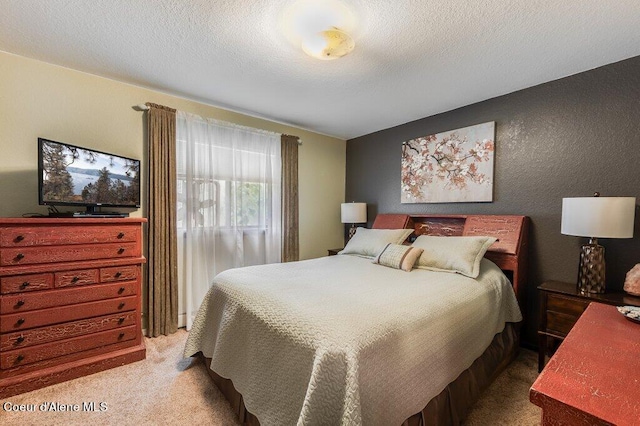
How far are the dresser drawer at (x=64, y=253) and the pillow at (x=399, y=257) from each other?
2.15m

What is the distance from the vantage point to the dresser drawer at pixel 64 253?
1.76 metres

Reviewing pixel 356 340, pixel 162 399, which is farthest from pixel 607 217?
pixel 162 399

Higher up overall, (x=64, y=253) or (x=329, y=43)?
(x=329, y=43)

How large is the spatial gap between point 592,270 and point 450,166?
154cm

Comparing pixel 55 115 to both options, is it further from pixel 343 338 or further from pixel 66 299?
pixel 343 338

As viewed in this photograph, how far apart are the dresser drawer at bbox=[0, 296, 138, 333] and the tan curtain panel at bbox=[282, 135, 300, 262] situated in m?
1.82

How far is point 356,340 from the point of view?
3.65 feet

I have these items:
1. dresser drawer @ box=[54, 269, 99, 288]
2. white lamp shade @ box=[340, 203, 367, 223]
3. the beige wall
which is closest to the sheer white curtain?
the beige wall

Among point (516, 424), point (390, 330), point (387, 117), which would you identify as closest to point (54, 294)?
point (390, 330)

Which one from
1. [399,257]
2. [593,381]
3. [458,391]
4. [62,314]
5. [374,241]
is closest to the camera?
[593,381]

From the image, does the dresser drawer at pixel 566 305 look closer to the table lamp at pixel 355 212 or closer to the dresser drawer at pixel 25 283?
the table lamp at pixel 355 212

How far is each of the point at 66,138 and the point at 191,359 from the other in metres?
2.18

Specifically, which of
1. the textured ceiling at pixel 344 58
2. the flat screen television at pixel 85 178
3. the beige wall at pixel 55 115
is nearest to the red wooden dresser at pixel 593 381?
the textured ceiling at pixel 344 58

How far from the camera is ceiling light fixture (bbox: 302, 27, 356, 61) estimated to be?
166cm
